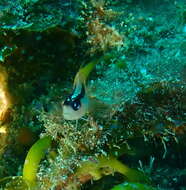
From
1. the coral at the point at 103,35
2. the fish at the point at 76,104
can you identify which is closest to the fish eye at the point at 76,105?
the fish at the point at 76,104

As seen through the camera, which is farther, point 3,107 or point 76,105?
point 3,107

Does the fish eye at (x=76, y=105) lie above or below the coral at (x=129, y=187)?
above

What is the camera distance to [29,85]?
3.58 m

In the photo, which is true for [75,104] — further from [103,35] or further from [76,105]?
[103,35]

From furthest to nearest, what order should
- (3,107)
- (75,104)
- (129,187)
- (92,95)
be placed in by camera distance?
1. (3,107)
2. (92,95)
3. (129,187)
4. (75,104)

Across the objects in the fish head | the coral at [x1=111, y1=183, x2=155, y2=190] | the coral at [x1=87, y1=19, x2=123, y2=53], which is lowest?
the coral at [x1=111, y1=183, x2=155, y2=190]

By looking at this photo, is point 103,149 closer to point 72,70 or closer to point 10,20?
point 72,70

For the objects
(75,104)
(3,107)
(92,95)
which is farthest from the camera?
(3,107)

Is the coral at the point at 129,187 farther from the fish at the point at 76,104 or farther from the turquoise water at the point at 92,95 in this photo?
the fish at the point at 76,104

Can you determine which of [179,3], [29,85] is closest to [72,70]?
[29,85]

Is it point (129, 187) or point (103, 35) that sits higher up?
point (103, 35)

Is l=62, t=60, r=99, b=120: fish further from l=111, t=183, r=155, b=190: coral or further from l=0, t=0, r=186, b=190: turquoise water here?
l=111, t=183, r=155, b=190: coral

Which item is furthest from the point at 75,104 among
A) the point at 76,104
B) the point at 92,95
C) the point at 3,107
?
the point at 3,107

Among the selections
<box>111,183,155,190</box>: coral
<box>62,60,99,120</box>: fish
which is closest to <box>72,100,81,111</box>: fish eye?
<box>62,60,99,120</box>: fish
